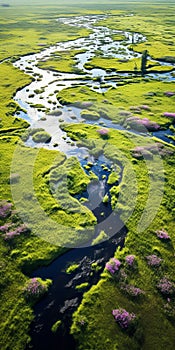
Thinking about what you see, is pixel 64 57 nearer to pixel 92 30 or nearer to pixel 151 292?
pixel 92 30

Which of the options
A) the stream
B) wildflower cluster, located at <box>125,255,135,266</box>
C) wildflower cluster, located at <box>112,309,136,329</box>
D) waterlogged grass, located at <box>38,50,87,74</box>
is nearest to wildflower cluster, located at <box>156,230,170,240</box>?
the stream

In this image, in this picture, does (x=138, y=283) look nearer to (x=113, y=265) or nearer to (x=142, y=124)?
(x=113, y=265)

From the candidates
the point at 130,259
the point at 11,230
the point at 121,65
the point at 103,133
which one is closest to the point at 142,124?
the point at 103,133

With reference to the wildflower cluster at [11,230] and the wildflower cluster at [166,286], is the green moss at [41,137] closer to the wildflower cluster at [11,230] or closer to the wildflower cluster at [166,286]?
the wildflower cluster at [11,230]

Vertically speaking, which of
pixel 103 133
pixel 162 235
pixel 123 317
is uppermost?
pixel 103 133

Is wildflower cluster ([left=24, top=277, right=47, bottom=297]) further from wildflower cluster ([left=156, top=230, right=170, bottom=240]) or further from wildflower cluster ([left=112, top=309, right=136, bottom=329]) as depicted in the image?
wildflower cluster ([left=156, top=230, right=170, bottom=240])
